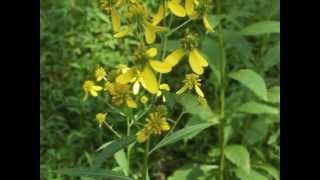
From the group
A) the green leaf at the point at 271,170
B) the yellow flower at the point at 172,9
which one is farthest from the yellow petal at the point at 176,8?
the green leaf at the point at 271,170

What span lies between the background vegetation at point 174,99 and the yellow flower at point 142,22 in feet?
0.75

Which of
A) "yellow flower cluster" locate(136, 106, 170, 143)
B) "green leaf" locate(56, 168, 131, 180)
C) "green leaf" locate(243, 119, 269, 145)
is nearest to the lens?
"yellow flower cluster" locate(136, 106, 170, 143)

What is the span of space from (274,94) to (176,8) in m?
1.18

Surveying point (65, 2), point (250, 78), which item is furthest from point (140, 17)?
point (65, 2)

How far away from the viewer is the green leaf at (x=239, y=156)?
8.98 feet

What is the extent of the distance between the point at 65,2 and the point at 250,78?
2.27 meters

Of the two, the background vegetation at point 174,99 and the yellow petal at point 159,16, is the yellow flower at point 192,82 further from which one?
the yellow petal at point 159,16

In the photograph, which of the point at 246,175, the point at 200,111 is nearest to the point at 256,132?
the point at 246,175

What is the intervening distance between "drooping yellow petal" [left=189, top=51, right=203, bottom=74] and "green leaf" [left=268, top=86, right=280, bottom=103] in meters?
1.04

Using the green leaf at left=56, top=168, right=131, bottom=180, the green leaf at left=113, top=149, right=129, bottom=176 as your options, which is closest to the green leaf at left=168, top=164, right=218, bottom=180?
the green leaf at left=113, top=149, right=129, bottom=176

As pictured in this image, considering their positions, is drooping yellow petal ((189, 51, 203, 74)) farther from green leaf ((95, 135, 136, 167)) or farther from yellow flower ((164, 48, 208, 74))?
green leaf ((95, 135, 136, 167))

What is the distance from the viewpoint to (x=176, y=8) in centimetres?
183

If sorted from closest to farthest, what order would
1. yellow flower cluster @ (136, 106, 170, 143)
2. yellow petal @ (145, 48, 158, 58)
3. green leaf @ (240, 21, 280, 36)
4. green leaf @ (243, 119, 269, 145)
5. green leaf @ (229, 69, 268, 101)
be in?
1. yellow petal @ (145, 48, 158, 58)
2. yellow flower cluster @ (136, 106, 170, 143)
3. green leaf @ (229, 69, 268, 101)
4. green leaf @ (240, 21, 280, 36)
5. green leaf @ (243, 119, 269, 145)

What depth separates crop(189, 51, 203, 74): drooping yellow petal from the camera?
1.87 metres
